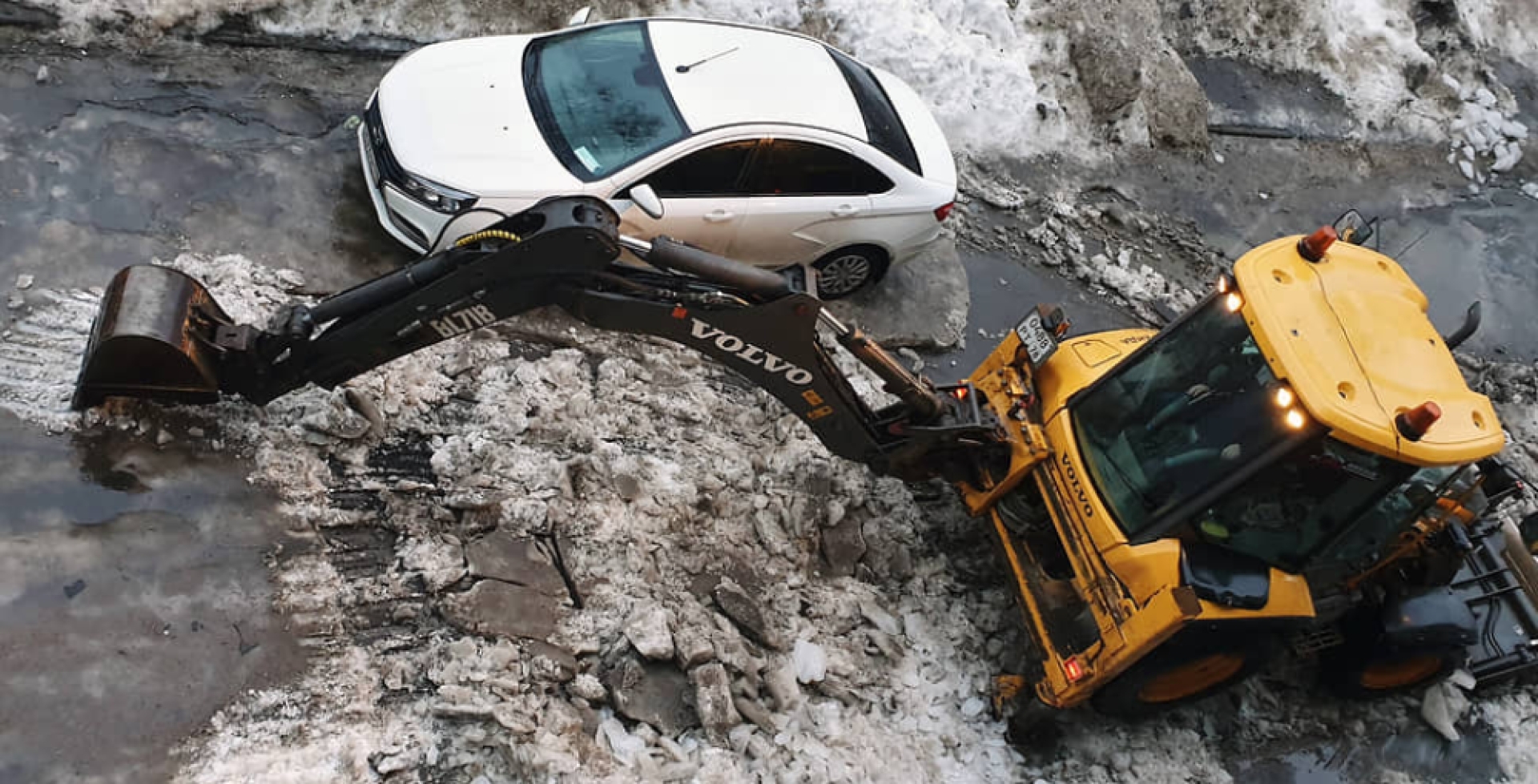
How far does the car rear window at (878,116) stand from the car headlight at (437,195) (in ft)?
10.0

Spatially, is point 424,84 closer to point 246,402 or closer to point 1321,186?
point 246,402

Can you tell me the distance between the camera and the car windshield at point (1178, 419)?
549 centimetres

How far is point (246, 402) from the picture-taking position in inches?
237

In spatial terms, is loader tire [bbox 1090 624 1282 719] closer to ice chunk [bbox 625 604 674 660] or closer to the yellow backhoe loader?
the yellow backhoe loader

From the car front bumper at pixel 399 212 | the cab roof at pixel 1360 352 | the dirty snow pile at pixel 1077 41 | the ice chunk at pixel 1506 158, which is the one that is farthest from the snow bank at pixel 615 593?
the ice chunk at pixel 1506 158

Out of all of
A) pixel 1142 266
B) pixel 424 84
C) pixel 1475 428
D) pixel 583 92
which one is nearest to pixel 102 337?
pixel 424 84

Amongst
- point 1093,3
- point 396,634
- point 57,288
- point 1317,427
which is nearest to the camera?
point 1317,427

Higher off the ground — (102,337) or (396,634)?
(102,337)

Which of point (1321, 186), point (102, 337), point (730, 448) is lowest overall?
point (1321, 186)

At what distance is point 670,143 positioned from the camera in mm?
7332

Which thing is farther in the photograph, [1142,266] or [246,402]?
[1142,266]

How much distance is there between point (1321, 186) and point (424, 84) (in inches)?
376

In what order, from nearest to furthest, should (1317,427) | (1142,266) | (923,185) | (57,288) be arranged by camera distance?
(1317,427) < (57,288) < (923,185) < (1142,266)

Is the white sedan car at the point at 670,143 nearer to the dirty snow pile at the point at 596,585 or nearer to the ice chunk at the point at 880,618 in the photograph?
the dirty snow pile at the point at 596,585
